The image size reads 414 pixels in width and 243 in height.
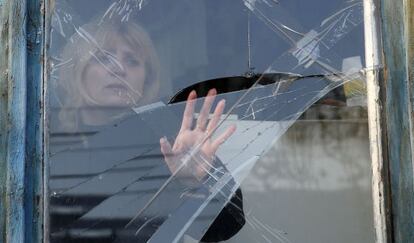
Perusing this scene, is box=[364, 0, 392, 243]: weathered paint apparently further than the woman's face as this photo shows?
No

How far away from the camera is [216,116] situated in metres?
1.44

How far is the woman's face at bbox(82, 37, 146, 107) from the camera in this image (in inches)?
57.7

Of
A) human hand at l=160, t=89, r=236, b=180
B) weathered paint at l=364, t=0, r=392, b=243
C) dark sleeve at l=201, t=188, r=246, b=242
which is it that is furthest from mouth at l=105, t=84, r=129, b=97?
weathered paint at l=364, t=0, r=392, b=243

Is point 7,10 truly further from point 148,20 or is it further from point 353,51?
point 353,51

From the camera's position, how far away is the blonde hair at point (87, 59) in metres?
1.43

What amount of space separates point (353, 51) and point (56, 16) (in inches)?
30.4

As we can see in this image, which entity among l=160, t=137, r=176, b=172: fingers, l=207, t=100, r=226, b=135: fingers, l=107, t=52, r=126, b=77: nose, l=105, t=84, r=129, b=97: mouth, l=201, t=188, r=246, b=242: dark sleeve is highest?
l=107, t=52, r=126, b=77: nose

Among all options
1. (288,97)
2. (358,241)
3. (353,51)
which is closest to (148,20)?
(288,97)

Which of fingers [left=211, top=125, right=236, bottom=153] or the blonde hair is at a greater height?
the blonde hair

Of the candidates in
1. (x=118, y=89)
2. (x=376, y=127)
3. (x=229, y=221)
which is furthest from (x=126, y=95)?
(x=376, y=127)

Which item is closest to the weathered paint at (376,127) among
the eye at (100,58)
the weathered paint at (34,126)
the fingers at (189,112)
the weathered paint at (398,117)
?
the weathered paint at (398,117)

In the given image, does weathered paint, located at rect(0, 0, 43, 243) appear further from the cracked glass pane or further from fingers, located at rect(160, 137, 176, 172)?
fingers, located at rect(160, 137, 176, 172)

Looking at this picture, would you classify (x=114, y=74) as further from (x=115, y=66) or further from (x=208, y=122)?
(x=208, y=122)

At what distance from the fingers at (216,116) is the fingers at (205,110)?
2 cm
